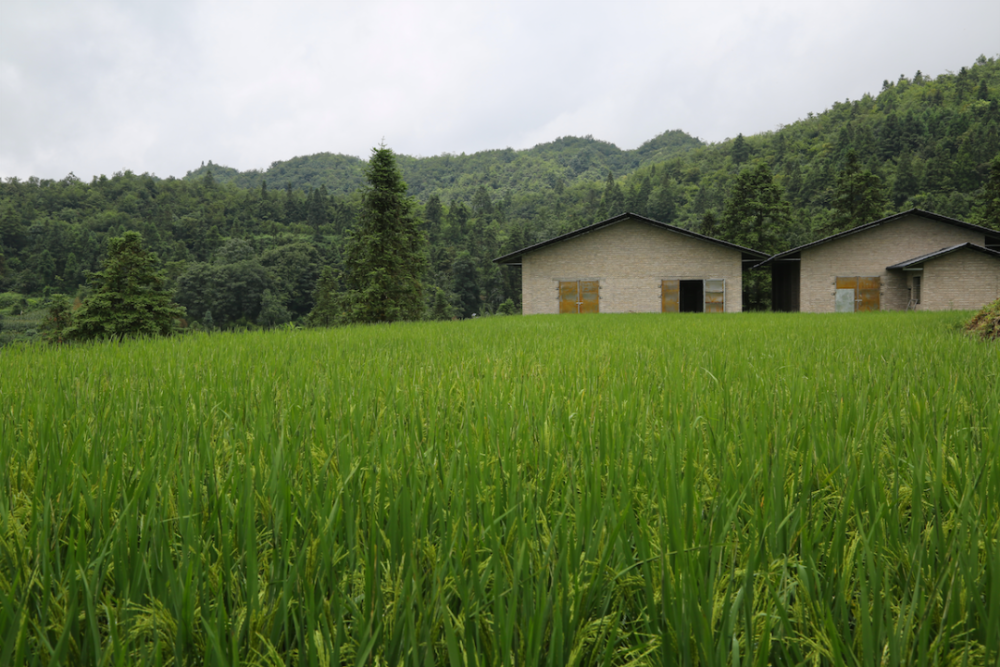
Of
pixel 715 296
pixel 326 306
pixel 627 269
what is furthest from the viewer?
pixel 326 306

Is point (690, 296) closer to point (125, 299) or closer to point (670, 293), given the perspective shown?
point (670, 293)

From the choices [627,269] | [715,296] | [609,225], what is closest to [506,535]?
[627,269]

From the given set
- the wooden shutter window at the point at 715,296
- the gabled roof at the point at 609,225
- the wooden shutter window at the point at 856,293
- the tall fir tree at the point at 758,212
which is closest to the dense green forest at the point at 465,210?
the tall fir tree at the point at 758,212

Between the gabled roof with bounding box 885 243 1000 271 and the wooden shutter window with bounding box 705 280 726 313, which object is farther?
the wooden shutter window with bounding box 705 280 726 313

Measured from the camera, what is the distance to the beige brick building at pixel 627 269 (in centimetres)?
2291

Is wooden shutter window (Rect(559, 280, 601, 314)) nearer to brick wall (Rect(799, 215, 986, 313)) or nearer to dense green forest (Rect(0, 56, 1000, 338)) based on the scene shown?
brick wall (Rect(799, 215, 986, 313))

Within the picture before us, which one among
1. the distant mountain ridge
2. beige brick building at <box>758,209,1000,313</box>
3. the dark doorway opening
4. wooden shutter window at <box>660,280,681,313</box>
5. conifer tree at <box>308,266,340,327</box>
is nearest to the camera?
beige brick building at <box>758,209,1000,313</box>

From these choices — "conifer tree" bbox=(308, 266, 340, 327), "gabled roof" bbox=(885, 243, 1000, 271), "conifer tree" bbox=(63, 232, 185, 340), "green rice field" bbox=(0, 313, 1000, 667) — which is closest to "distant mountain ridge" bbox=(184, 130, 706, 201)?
"conifer tree" bbox=(308, 266, 340, 327)

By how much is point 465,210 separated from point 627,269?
66.8 m

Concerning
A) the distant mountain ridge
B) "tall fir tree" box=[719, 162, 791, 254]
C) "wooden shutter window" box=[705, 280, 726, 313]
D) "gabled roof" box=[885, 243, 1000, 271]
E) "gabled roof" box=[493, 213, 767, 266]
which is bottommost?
"wooden shutter window" box=[705, 280, 726, 313]

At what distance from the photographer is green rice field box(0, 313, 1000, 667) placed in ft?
2.09

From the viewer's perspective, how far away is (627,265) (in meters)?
23.3

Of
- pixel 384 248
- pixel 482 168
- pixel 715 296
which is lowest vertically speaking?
pixel 715 296

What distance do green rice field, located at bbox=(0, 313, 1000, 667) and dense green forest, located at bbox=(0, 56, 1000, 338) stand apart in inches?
1648
